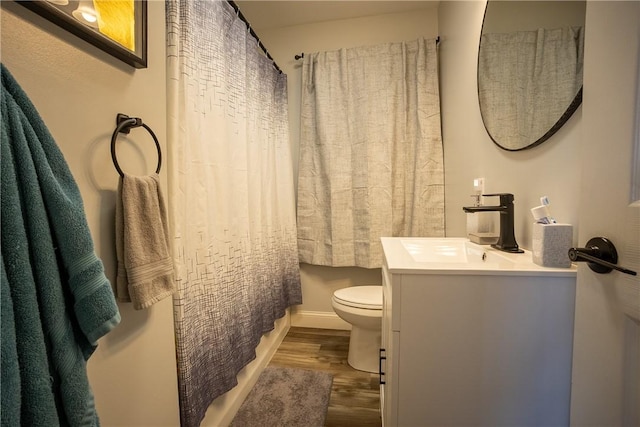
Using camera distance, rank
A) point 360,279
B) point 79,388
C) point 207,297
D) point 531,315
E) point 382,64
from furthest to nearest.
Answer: point 360,279
point 382,64
point 207,297
point 531,315
point 79,388

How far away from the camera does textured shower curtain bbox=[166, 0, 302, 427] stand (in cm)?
92

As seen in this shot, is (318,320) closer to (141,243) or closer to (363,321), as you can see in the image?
(363,321)

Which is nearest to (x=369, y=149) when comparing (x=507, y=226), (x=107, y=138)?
(x=507, y=226)

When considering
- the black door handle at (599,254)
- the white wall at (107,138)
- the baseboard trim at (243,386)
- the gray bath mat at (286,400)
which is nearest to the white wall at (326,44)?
the baseboard trim at (243,386)

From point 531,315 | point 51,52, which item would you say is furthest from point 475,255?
point 51,52

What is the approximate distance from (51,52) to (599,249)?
1.15 meters

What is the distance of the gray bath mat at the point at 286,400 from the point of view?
51.6 inches

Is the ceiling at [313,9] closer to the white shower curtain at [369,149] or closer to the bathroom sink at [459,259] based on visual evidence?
the white shower curtain at [369,149]

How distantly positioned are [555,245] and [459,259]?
1.47 ft

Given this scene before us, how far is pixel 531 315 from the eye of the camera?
67 cm

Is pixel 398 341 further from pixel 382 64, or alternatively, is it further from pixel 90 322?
pixel 382 64

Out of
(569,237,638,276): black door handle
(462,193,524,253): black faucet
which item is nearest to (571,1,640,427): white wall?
(569,237,638,276): black door handle

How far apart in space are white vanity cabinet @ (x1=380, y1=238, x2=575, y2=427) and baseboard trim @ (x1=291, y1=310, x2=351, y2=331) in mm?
1585

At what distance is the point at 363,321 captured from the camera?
1.58m
